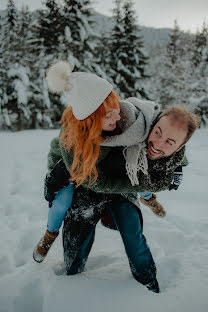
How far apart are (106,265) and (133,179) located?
40.1 inches

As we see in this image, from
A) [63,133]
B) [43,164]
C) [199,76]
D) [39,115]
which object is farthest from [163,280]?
[199,76]

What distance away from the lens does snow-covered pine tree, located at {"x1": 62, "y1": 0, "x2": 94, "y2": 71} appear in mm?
14281

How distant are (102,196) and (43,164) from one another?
150 inches

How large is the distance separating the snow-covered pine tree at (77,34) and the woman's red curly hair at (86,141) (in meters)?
13.2

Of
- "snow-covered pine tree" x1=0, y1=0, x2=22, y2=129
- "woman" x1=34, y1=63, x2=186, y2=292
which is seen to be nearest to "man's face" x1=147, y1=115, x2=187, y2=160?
"woman" x1=34, y1=63, x2=186, y2=292

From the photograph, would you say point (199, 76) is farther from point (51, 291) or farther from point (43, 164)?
point (51, 291)

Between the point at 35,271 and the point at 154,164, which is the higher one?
the point at 154,164

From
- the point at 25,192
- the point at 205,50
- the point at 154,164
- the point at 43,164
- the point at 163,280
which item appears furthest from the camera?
the point at 205,50

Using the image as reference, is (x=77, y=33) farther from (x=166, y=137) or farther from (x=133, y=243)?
(x=133, y=243)

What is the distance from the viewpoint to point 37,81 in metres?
15.6

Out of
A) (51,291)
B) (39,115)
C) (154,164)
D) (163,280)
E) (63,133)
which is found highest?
(63,133)

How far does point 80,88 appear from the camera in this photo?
1.86m

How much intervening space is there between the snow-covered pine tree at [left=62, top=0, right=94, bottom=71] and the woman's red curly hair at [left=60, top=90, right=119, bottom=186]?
→ 519 inches

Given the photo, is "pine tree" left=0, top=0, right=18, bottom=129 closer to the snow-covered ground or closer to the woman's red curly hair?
the snow-covered ground
